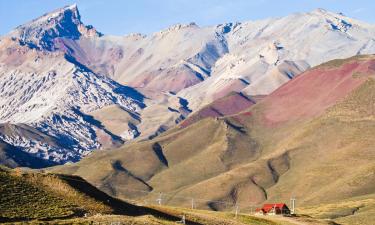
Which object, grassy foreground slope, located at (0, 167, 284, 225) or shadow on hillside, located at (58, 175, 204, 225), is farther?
shadow on hillside, located at (58, 175, 204, 225)

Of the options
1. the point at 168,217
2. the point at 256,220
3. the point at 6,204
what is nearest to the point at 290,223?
the point at 256,220

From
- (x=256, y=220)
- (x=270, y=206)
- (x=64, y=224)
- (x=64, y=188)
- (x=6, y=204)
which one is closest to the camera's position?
(x=64, y=224)

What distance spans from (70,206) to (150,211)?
20031mm

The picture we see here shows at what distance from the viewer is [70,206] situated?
8906 centimetres

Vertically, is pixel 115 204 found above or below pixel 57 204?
above

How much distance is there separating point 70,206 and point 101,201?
26.7 ft

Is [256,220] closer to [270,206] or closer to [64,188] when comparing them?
[64,188]

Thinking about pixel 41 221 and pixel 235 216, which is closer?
pixel 41 221

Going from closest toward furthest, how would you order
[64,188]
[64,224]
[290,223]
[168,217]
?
1. [64,224]
2. [64,188]
3. [168,217]
4. [290,223]

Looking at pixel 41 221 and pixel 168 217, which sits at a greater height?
pixel 168 217

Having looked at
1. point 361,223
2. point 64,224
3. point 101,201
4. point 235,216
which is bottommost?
point 64,224

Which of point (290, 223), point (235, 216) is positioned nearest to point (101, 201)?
point (235, 216)

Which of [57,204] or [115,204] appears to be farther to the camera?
[115,204]

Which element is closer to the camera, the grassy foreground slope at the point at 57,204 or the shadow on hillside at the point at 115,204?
the grassy foreground slope at the point at 57,204
